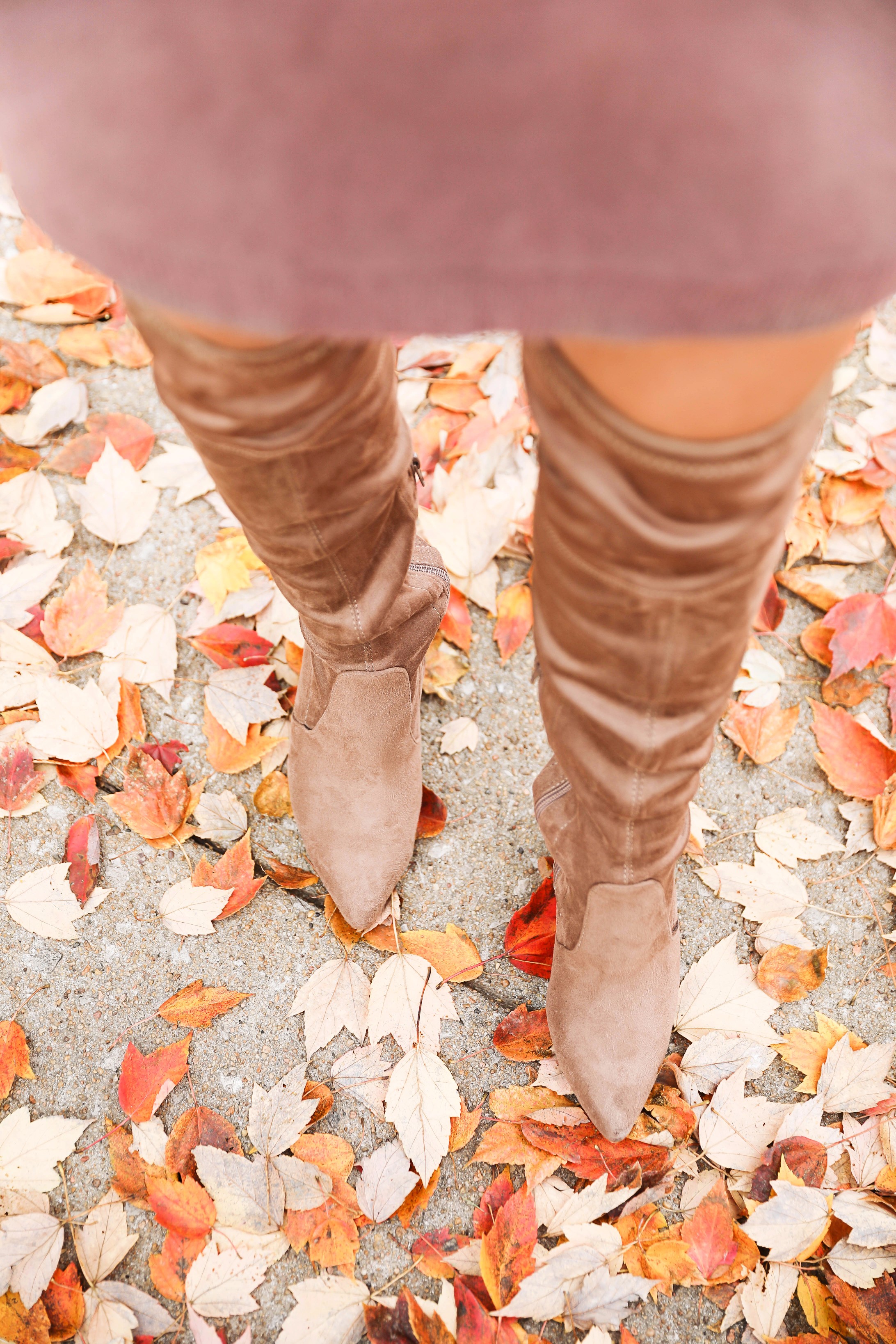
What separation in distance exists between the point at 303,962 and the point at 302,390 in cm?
71

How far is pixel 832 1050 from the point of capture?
1.00 m

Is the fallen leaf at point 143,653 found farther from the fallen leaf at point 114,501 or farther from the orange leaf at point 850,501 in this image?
the orange leaf at point 850,501

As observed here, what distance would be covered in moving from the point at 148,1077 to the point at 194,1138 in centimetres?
9

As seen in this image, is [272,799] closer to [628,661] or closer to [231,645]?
[231,645]

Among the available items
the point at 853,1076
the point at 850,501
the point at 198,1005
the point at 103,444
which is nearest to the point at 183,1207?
the point at 198,1005

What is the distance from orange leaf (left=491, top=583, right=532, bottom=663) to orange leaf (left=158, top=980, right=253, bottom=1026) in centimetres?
59

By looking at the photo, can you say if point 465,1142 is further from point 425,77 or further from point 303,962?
point 425,77

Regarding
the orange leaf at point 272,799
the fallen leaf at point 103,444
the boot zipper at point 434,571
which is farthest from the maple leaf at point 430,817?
the fallen leaf at point 103,444

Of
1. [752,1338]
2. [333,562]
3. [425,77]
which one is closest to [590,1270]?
[752,1338]

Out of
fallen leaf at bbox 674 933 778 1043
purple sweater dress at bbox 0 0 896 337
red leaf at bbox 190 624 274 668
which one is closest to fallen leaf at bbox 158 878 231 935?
red leaf at bbox 190 624 274 668

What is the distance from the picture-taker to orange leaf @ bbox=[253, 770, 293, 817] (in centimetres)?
117

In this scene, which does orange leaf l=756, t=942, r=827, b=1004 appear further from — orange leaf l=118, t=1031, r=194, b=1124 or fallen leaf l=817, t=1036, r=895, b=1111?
orange leaf l=118, t=1031, r=194, b=1124

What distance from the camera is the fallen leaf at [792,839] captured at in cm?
115

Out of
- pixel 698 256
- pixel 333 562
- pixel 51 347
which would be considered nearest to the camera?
pixel 698 256
